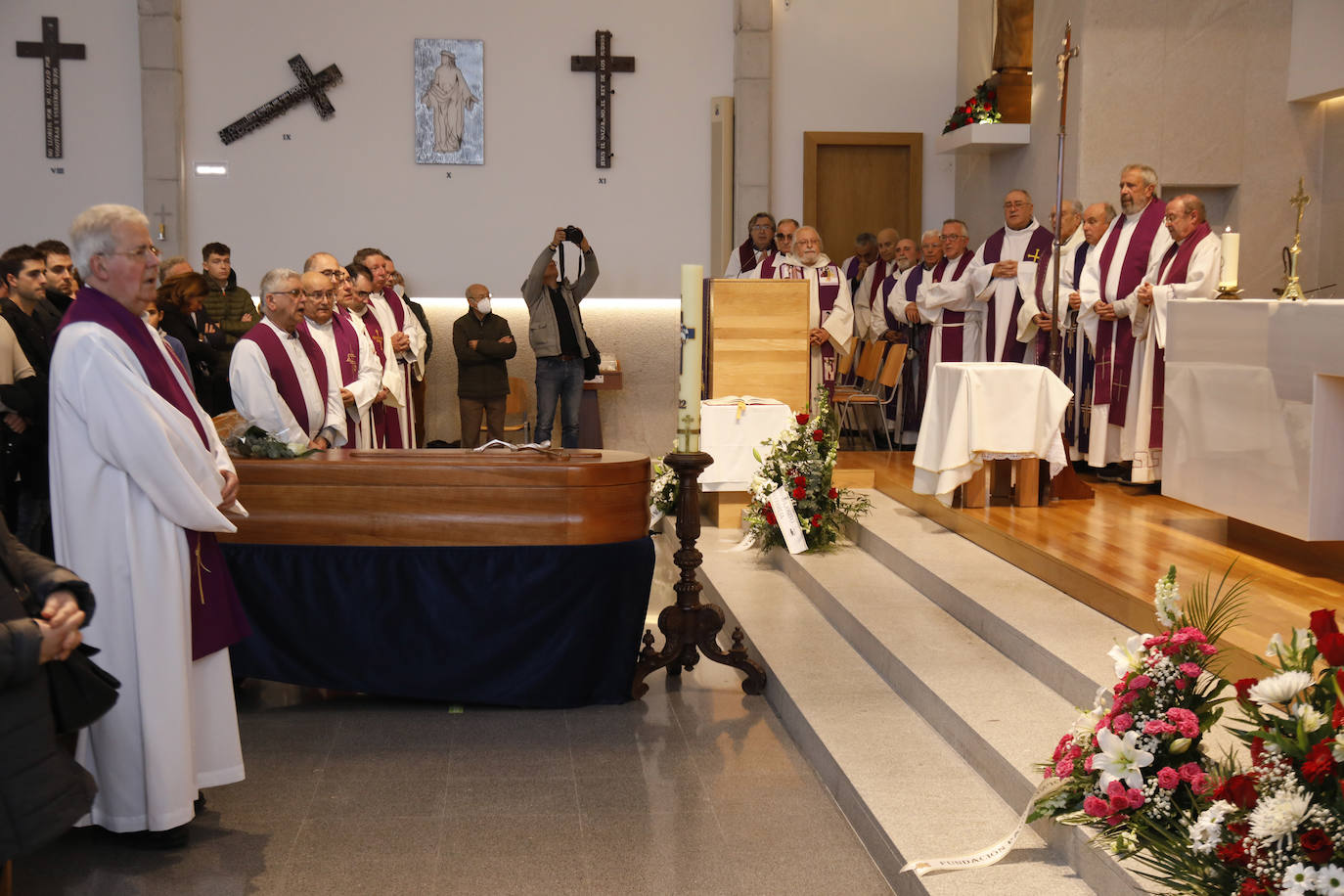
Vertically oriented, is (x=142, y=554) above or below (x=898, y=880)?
above

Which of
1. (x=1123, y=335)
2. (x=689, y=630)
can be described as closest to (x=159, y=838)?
(x=689, y=630)

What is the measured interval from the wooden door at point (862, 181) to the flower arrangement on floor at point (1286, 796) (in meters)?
9.63

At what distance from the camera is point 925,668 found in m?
4.49

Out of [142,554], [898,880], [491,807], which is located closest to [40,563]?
[142,554]

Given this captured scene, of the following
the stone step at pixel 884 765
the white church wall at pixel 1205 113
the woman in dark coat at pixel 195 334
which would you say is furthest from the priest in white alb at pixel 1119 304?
the woman in dark coat at pixel 195 334

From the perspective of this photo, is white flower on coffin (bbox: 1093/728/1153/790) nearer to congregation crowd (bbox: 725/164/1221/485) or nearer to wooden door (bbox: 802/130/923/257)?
congregation crowd (bbox: 725/164/1221/485)

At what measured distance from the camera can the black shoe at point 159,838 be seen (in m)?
3.45

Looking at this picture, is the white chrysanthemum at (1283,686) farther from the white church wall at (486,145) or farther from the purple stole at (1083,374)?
the white church wall at (486,145)

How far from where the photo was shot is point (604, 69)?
37.6 feet

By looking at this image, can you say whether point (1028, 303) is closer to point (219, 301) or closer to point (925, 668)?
point (925, 668)

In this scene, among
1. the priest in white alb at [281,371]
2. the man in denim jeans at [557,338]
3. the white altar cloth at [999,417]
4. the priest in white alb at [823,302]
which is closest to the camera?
the priest in white alb at [281,371]

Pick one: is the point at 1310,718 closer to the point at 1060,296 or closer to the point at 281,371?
the point at 281,371

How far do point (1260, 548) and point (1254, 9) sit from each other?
520cm

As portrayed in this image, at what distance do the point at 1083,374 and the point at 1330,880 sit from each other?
5.77 meters
